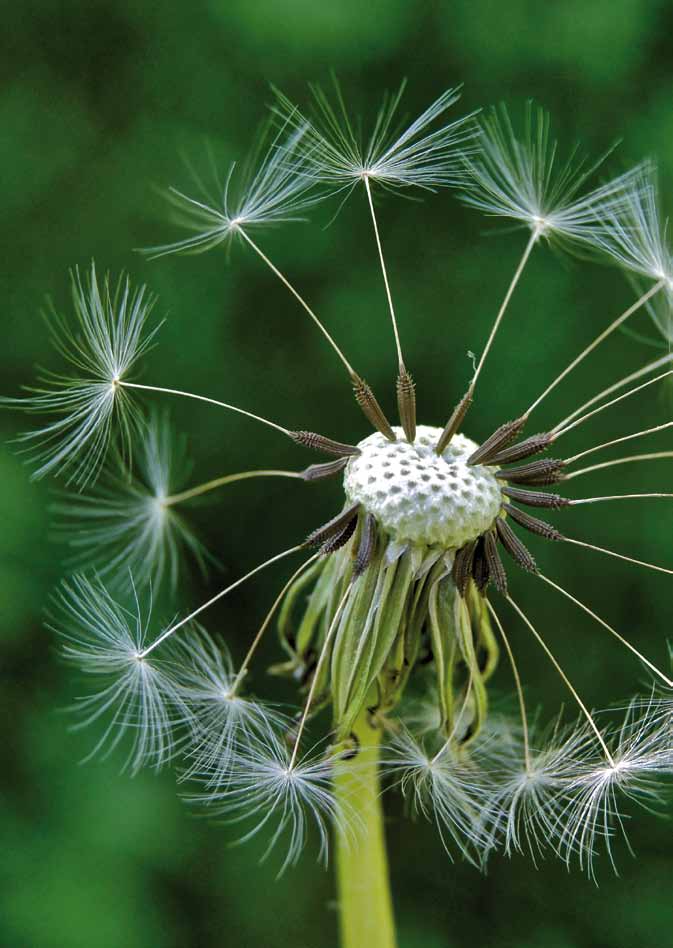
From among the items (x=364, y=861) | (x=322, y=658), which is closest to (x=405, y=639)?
(x=322, y=658)

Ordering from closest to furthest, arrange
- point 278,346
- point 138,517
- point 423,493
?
point 423,493 → point 138,517 → point 278,346

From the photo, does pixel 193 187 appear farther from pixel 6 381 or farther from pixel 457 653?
pixel 457 653

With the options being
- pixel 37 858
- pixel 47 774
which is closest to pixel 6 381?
pixel 47 774

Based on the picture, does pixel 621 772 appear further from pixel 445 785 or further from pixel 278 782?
pixel 278 782

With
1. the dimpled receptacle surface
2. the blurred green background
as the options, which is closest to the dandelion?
the dimpled receptacle surface

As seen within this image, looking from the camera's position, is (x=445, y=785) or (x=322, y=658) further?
(x=445, y=785)

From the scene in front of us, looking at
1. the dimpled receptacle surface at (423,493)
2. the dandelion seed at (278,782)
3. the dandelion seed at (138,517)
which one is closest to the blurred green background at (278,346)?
the dandelion seed at (138,517)

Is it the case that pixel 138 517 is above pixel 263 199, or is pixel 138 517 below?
below

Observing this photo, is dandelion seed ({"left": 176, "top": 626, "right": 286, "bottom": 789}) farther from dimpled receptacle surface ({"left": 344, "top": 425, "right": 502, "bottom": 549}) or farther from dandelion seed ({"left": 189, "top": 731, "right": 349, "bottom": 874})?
dimpled receptacle surface ({"left": 344, "top": 425, "right": 502, "bottom": 549})
